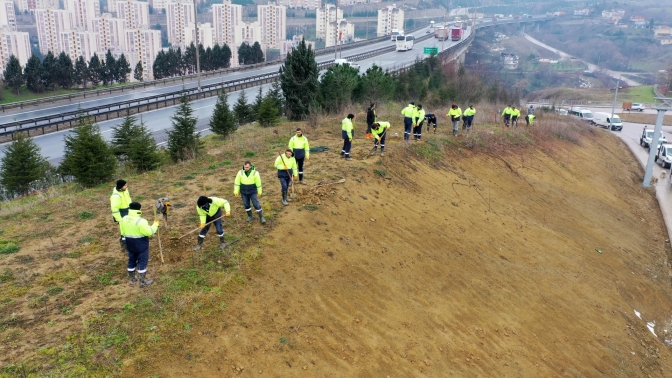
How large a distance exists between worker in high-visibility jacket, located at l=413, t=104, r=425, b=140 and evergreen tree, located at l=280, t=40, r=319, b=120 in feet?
26.0

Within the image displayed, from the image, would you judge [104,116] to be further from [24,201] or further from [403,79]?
[403,79]

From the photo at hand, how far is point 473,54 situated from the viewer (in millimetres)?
111500

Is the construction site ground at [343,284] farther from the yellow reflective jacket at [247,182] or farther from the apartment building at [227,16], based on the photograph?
the apartment building at [227,16]

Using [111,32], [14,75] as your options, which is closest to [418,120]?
[14,75]

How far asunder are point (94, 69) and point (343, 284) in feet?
154

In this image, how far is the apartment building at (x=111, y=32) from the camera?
10557cm

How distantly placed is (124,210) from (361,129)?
1466 cm

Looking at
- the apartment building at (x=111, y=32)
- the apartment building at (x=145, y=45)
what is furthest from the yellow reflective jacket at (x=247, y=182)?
the apartment building at (x=111, y=32)

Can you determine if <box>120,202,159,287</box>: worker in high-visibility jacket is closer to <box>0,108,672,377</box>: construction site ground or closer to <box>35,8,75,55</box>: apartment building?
<box>0,108,672,377</box>: construction site ground

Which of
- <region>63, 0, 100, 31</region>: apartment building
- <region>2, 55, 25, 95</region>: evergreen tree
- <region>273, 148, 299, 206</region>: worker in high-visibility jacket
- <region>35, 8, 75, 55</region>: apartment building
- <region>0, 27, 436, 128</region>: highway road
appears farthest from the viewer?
<region>63, 0, 100, 31</region>: apartment building

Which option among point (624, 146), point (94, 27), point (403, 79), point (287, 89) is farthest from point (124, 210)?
point (94, 27)

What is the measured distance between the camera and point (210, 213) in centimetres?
1098

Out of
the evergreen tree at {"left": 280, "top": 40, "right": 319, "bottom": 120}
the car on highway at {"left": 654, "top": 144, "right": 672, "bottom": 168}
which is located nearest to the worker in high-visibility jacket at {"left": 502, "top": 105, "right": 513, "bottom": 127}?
the evergreen tree at {"left": 280, "top": 40, "right": 319, "bottom": 120}

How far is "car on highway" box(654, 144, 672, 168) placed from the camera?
3394 cm
